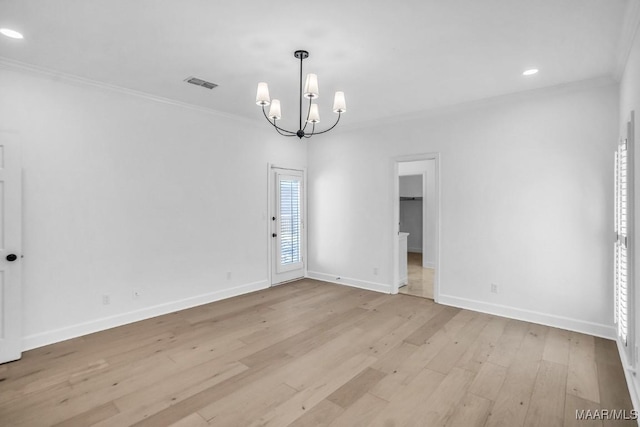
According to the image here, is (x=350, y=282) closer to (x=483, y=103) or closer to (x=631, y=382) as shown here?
(x=483, y=103)

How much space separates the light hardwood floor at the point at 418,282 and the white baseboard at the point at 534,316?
55 centimetres

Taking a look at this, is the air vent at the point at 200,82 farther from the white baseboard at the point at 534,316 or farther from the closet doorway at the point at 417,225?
the white baseboard at the point at 534,316

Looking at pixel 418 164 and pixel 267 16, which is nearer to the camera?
pixel 267 16

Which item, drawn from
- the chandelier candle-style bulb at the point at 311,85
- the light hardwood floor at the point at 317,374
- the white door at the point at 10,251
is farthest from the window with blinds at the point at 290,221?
the white door at the point at 10,251

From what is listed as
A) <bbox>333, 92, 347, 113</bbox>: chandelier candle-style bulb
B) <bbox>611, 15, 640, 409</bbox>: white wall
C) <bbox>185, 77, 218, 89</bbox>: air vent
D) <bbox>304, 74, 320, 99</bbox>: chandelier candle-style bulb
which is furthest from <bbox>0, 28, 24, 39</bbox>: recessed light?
<bbox>611, 15, 640, 409</bbox>: white wall

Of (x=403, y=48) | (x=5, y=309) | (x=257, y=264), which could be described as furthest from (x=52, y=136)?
(x=403, y=48)

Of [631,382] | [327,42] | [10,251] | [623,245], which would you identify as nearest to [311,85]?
[327,42]

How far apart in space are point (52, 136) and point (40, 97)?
1.31 feet

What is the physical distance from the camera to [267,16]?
244cm

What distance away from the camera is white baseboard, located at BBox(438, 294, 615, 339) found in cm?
361

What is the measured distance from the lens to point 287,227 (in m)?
6.04

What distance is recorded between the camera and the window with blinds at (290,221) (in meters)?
5.95

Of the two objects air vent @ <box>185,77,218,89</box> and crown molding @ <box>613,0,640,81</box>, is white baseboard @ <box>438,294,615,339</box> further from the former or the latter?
air vent @ <box>185,77,218,89</box>

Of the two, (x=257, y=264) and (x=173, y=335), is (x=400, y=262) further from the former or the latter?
(x=173, y=335)
